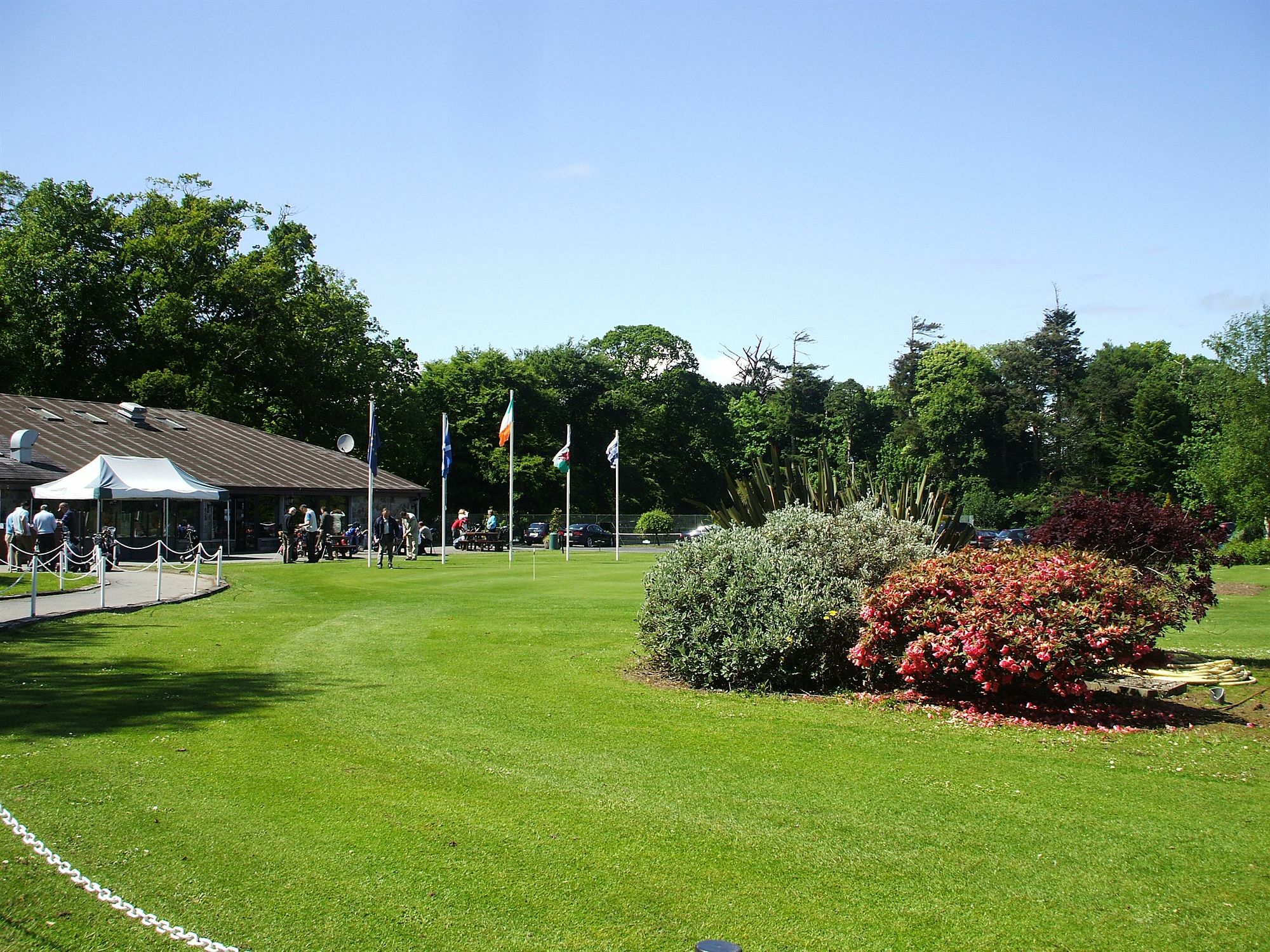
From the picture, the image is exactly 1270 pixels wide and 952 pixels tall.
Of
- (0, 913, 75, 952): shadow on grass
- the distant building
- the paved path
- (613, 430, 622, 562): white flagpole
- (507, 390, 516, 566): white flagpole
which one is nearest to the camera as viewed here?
(0, 913, 75, 952): shadow on grass

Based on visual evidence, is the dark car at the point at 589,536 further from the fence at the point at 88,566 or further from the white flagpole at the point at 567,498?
the fence at the point at 88,566

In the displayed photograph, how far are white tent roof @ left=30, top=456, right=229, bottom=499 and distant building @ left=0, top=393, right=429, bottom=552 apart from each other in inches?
138

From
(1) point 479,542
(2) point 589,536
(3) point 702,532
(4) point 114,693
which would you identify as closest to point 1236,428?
(2) point 589,536

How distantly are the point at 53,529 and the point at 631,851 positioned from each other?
28.0 m

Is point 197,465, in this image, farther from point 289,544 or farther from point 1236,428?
point 1236,428

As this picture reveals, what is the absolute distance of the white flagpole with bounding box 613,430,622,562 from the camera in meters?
44.8

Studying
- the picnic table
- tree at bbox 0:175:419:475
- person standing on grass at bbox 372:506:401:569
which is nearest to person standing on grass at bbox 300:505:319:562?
person standing on grass at bbox 372:506:401:569

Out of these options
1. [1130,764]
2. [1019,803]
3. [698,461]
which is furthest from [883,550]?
[698,461]

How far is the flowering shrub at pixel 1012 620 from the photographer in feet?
29.8

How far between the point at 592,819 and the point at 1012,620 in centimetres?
487

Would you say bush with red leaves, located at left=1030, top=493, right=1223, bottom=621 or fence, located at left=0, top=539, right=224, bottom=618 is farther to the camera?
fence, located at left=0, top=539, right=224, bottom=618

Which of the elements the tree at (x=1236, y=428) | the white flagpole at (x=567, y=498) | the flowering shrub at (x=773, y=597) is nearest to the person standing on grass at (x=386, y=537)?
the white flagpole at (x=567, y=498)

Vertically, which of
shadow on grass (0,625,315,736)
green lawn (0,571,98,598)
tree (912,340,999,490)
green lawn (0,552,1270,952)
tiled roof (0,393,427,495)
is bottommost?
green lawn (0,552,1270,952)

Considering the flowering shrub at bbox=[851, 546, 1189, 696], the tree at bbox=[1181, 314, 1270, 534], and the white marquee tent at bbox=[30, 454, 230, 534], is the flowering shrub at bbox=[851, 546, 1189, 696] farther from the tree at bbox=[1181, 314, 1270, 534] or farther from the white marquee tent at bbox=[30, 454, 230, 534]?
the tree at bbox=[1181, 314, 1270, 534]
